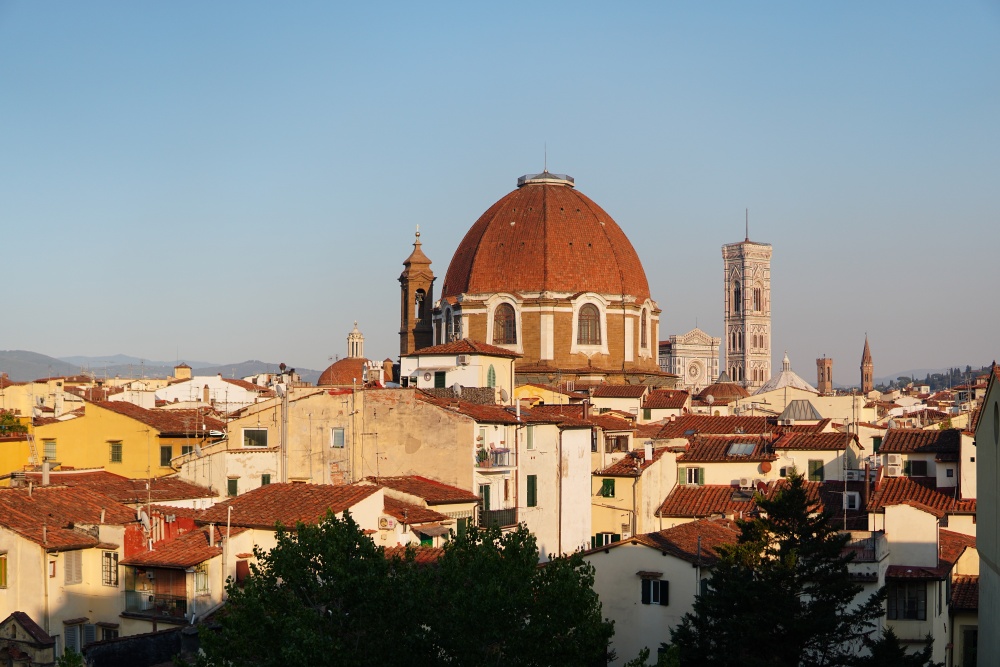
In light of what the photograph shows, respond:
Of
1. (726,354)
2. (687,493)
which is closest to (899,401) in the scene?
(687,493)

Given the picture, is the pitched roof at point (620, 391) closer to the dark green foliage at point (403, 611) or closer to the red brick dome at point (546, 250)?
the red brick dome at point (546, 250)

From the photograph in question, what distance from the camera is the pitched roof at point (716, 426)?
4550 centimetres

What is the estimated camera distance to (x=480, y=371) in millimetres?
40688

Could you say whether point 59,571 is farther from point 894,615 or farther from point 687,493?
point 687,493

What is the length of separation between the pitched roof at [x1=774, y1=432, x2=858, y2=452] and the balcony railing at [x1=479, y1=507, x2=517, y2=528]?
10.6 metres

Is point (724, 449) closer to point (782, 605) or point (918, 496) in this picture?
point (918, 496)

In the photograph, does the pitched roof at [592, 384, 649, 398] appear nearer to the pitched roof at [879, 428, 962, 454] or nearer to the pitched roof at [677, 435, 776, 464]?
the pitched roof at [677, 435, 776, 464]

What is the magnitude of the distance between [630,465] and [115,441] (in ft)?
42.2

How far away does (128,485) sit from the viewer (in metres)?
32.2

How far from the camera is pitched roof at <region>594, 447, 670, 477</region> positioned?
37.8 meters

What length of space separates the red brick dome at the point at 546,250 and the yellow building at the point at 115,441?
111 ft

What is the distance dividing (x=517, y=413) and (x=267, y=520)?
9.76 m

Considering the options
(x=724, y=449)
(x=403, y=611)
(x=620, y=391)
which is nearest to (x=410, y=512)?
(x=403, y=611)

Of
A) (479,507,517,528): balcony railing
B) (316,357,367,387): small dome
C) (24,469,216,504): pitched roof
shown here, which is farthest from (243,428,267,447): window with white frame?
(316,357,367,387): small dome
